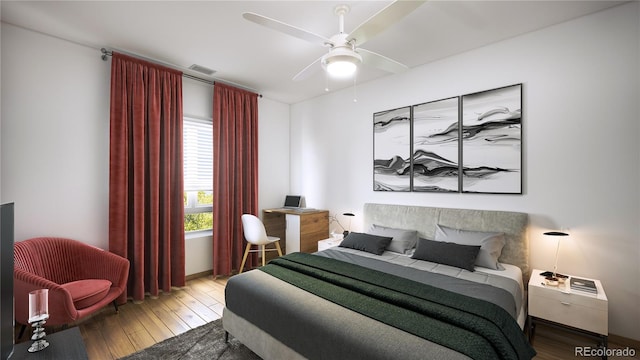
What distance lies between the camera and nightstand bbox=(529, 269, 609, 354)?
2.06 m

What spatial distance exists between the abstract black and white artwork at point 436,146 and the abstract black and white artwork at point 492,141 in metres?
0.11

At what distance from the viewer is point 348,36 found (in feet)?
6.59

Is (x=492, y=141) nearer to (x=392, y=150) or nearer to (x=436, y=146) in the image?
(x=436, y=146)

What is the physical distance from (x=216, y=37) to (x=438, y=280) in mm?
3055

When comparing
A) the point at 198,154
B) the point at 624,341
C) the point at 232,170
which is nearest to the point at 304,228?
the point at 232,170

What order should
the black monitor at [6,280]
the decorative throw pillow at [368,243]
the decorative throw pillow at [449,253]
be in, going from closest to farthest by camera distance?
1. the black monitor at [6,280]
2. the decorative throw pillow at [449,253]
3. the decorative throw pillow at [368,243]

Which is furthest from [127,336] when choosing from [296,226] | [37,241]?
[296,226]

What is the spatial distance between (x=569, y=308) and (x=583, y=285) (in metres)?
0.27

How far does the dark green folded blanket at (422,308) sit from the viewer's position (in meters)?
1.47

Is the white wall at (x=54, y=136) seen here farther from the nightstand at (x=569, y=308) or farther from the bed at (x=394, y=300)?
the nightstand at (x=569, y=308)

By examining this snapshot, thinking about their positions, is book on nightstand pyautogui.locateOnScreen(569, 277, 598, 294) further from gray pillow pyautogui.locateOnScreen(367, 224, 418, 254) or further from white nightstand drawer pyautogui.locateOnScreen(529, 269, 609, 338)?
gray pillow pyautogui.locateOnScreen(367, 224, 418, 254)

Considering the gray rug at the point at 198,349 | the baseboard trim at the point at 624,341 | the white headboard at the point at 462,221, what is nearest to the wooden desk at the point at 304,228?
the white headboard at the point at 462,221

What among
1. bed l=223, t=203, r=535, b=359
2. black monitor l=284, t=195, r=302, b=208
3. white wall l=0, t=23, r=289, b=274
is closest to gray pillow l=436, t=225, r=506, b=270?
bed l=223, t=203, r=535, b=359

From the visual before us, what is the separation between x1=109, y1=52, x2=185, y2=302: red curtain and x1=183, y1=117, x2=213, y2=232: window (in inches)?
13.2
